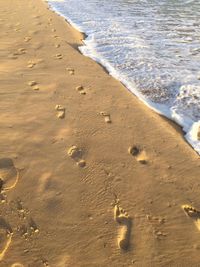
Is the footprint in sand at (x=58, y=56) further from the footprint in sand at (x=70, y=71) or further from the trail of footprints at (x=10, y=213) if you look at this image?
the trail of footprints at (x=10, y=213)

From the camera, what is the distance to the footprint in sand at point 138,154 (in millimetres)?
3939

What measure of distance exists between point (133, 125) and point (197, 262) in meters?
2.12

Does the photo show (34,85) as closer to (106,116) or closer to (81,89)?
(81,89)

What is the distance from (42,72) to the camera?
591 centimetres

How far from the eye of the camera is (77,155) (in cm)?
391

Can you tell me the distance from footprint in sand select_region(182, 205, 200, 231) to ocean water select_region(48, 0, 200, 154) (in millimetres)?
1063

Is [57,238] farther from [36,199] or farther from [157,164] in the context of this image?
[157,164]

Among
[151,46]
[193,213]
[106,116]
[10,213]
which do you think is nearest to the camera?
[10,213]

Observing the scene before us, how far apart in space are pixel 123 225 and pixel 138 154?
1.13 m

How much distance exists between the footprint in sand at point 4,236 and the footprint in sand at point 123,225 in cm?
94

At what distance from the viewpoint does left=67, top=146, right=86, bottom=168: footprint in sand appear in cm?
378

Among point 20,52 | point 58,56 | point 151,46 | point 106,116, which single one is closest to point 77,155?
point 106,116

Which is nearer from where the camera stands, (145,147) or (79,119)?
(145,147)

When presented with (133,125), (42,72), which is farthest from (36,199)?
(42,72)
